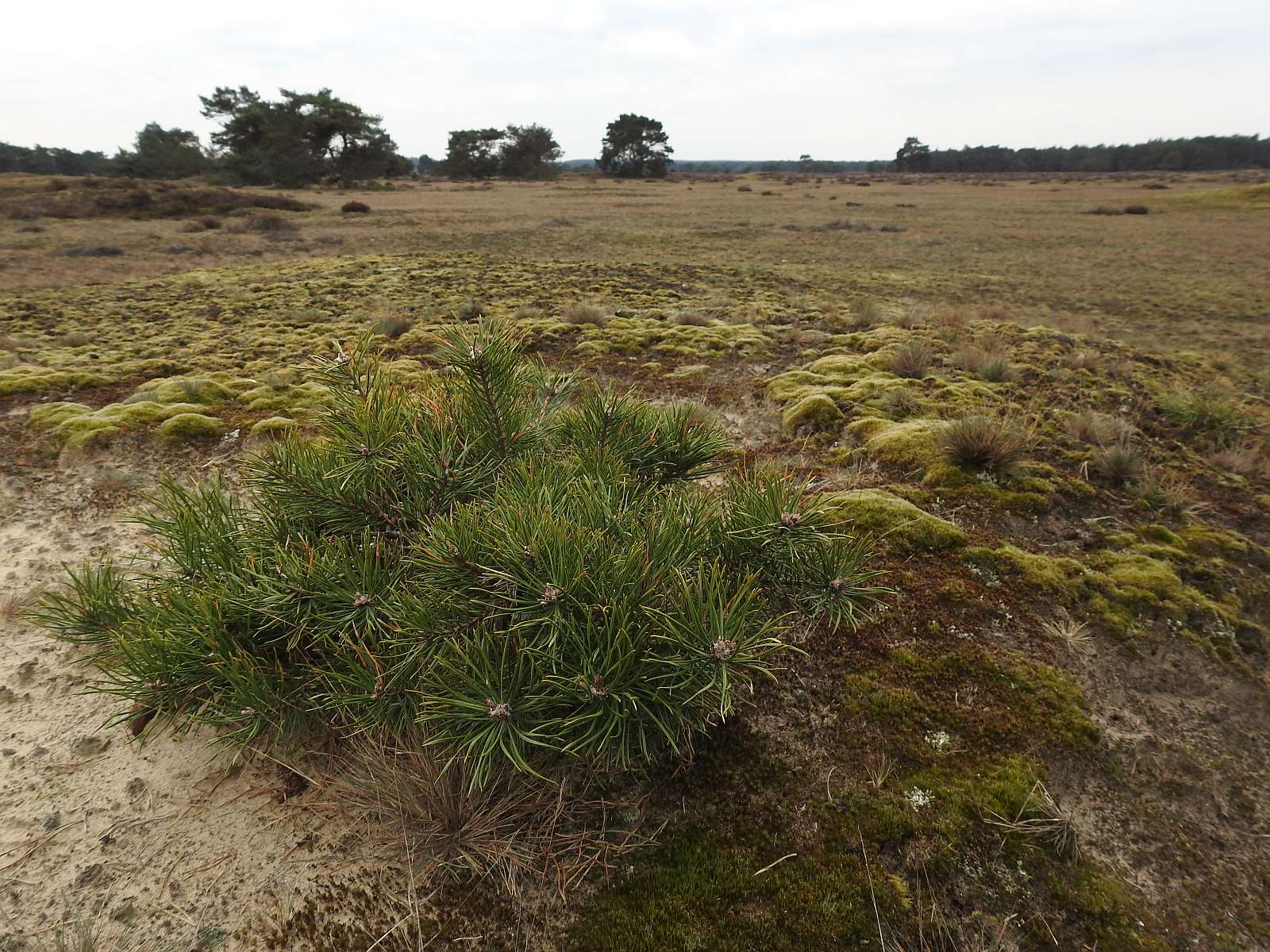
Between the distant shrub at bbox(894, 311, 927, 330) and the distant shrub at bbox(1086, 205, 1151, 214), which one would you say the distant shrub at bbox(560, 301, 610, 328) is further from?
the distant shrub at bbox(1086, 205, 1151, 214)

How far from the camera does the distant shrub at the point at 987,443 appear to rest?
4.74 m

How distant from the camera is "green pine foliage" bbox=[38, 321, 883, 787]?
180 centimetres

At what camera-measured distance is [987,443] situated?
4.74m

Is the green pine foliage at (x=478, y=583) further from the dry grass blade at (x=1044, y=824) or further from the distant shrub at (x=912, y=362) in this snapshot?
the distant shrub at (x=912, y=362)

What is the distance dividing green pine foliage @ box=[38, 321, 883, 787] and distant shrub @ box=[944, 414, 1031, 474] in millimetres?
Result: 3100

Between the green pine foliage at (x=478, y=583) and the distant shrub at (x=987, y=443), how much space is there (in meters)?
3.10

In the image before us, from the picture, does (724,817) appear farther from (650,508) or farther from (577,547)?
(577,547)

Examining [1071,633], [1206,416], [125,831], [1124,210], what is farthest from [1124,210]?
[125,831]

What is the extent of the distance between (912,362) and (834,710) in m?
5.81

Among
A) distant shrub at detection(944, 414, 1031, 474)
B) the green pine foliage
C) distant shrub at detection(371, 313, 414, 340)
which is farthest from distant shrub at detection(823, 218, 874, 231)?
the green pine foliage

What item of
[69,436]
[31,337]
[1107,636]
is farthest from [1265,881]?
[31,337]

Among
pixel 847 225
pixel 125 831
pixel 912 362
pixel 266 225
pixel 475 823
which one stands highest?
pixel 266 225

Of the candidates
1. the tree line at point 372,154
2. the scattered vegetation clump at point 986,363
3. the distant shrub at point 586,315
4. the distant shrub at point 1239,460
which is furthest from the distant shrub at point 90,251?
the tree line at point 372,154

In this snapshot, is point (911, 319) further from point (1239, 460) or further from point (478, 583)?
point (478, 583)
